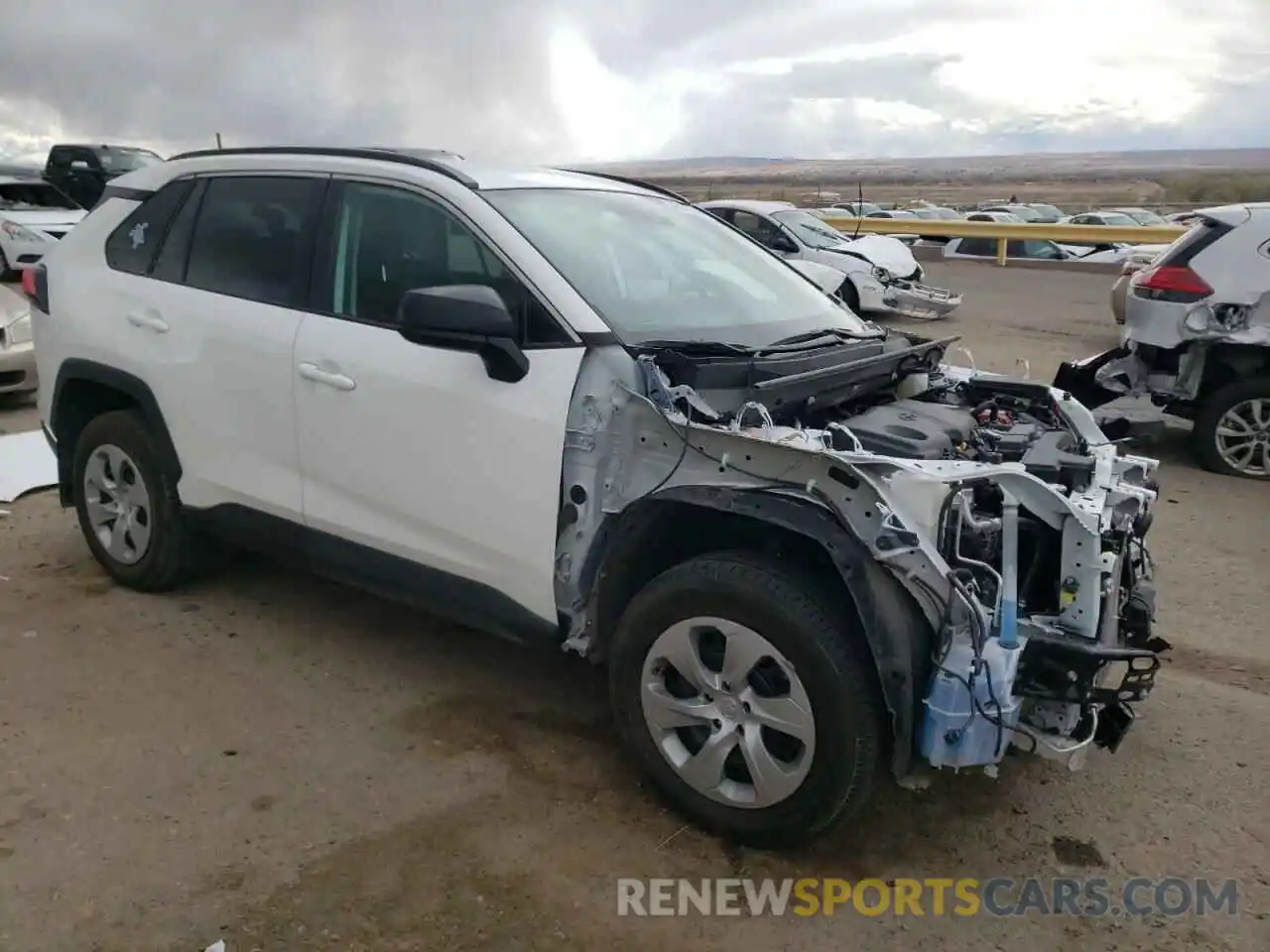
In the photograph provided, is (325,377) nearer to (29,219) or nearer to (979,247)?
(29,219)

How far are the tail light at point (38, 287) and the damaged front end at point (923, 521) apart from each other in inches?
118

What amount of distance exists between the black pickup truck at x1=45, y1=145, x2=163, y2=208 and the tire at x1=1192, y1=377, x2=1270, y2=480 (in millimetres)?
18870

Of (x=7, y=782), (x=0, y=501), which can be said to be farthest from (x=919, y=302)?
(x=7, y=782)

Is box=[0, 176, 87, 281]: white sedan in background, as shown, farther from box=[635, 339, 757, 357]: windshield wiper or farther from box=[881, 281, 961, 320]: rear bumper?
box=[635, 339, 757, 357]: windshield wiper

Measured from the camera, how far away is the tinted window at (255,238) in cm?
400

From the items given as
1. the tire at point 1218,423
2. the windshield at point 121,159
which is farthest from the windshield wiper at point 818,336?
the windshield at point 121,159

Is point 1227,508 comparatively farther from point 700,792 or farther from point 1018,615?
point 700,792

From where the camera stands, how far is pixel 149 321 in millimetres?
4352

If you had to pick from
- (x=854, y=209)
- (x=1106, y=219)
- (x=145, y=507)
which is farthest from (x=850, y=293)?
(x=854, y=209)

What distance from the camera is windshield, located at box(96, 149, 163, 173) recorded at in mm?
20562

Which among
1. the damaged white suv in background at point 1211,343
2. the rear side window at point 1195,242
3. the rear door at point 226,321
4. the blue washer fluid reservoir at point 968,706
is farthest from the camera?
the rear side window at point 1195,242

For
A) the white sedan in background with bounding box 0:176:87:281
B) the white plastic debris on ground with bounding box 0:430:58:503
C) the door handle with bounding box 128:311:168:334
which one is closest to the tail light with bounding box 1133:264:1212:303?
the door handle with bounding box 128:311:168:334

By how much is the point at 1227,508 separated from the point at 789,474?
471 cm

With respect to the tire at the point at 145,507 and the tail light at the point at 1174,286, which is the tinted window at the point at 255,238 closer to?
the tire at the point at 145,507
